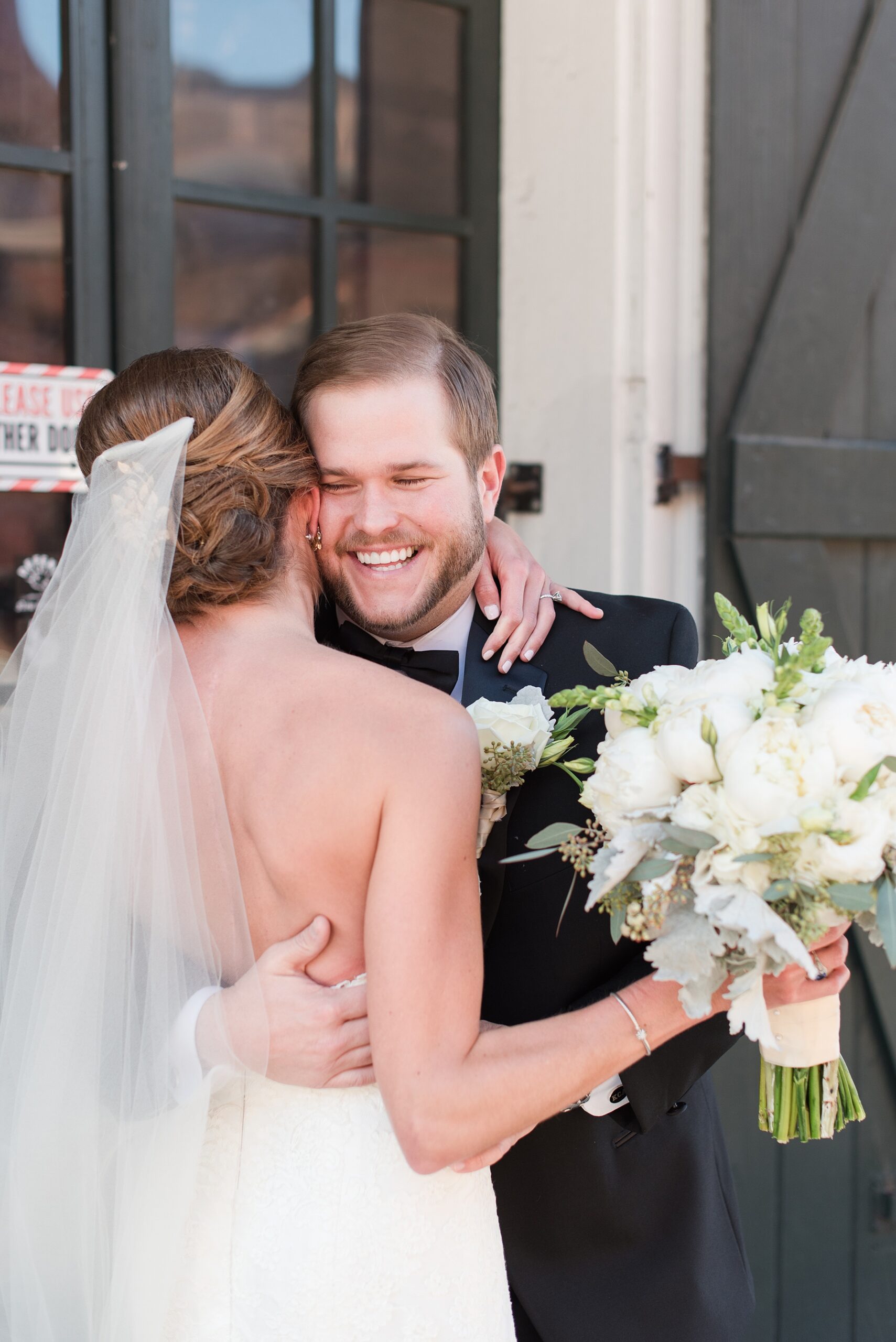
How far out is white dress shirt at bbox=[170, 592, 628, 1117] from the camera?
1573 millimetres

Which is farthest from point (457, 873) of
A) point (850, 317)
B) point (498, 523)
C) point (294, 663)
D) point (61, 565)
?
point (850, 317)

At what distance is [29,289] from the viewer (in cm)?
277

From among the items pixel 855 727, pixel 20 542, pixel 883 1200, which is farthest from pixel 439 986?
pixel 883 1200

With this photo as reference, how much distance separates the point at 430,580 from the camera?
7.12 ft

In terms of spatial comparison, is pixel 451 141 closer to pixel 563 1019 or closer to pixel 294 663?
pixel 294 663

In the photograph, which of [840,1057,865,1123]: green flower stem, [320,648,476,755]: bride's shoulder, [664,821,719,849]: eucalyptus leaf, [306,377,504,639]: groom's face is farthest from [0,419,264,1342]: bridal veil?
[840,1057,865,1123]: green flower stem

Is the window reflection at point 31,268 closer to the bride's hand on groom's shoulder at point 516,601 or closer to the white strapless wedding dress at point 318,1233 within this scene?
the bride's hand on groom's shoulder at point 516,601

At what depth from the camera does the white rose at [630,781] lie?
1.45m

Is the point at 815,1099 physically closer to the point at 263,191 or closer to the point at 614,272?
the point at 614,272

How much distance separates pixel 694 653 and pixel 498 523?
0.54 m

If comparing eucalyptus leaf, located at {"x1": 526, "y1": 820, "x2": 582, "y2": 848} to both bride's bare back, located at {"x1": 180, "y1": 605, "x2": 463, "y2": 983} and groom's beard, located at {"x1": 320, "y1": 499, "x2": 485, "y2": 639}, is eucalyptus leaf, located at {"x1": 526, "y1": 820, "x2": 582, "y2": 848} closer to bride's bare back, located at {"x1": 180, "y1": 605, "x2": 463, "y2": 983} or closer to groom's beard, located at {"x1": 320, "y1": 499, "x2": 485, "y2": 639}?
bride's bare back, located at {"x1": 180, "y1": 605, "x2": 463, "y2": 983}

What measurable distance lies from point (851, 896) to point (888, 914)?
6cm

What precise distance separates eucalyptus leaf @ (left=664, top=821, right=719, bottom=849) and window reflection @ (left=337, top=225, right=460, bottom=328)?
6.92 feet

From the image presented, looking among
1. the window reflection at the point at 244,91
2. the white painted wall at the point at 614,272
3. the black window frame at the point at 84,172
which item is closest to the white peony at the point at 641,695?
the white painted wall at the point at 614,272
